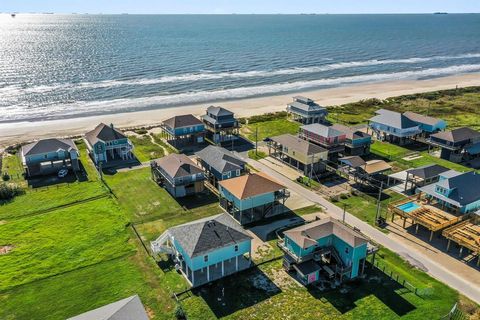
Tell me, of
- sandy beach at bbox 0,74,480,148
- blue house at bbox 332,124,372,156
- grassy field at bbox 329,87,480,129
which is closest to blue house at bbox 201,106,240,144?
sandy beach at bbox 0,74,480,148

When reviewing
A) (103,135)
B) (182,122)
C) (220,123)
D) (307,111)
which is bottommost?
(220,123)

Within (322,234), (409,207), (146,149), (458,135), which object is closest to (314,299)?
(322,234)

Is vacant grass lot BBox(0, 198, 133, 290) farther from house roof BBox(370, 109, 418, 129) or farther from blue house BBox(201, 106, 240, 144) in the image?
house roof BBox(370, 109, 418, 129)

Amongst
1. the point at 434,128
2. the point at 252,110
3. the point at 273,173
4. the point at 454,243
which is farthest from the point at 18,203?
the point at 434,128

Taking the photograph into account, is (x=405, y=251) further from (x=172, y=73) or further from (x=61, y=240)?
(x=172, y=73)

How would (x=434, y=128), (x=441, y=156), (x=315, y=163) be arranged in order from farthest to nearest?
(x=434, y=128)
(x=441, y=156)
(x=315, y=163)

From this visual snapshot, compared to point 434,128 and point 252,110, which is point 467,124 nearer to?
point 434,128

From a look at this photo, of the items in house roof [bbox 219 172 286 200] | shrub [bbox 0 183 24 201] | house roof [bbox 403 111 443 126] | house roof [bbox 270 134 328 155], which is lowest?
shrub [bbox 0 183 24 201]
